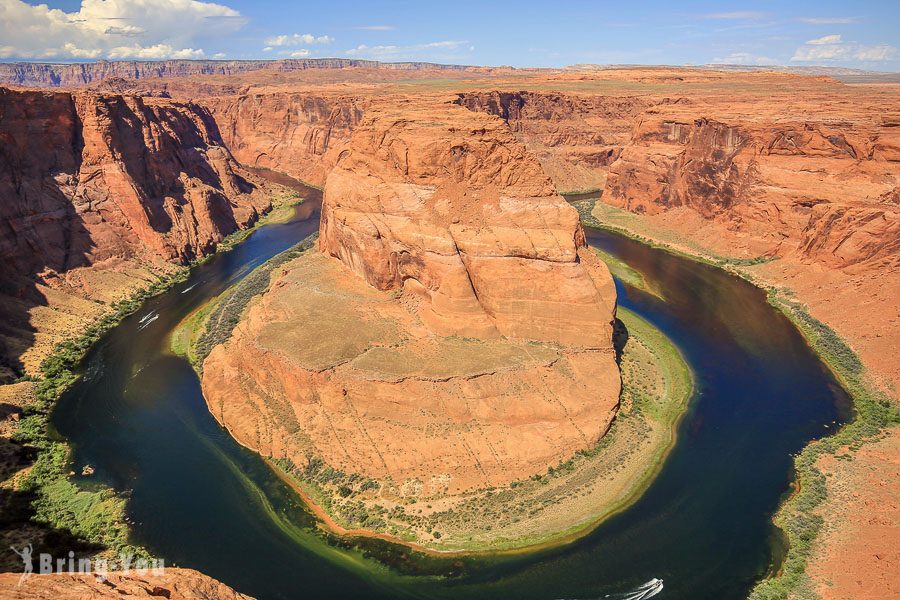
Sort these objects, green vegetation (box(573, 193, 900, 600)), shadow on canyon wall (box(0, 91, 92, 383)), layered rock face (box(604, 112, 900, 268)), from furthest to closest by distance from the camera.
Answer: layered rock face (box(604, 112, 900, 268)), shadow on canyon wall (box(0, 91, 92, 383)), green vegetation (box(573, 193, 900, 600))

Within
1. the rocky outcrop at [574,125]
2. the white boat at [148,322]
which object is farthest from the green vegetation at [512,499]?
the rocky outcrop at [574,125]

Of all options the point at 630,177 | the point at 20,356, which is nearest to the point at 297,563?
the point at 20,356

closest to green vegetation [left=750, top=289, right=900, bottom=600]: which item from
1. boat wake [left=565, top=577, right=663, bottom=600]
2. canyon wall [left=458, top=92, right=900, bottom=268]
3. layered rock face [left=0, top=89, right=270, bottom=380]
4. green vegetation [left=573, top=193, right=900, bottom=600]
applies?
green vegetation [left=573, top=193, right=900, bottom=600]

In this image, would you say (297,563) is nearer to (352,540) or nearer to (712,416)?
(352,540)

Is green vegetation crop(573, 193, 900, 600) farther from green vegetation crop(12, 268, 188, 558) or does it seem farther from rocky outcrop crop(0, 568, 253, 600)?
green vegetation crop(12, 268, 188, 558)

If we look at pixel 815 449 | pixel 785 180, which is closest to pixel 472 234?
pixel 815 449

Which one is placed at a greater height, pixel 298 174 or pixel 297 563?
pixel 298 174
